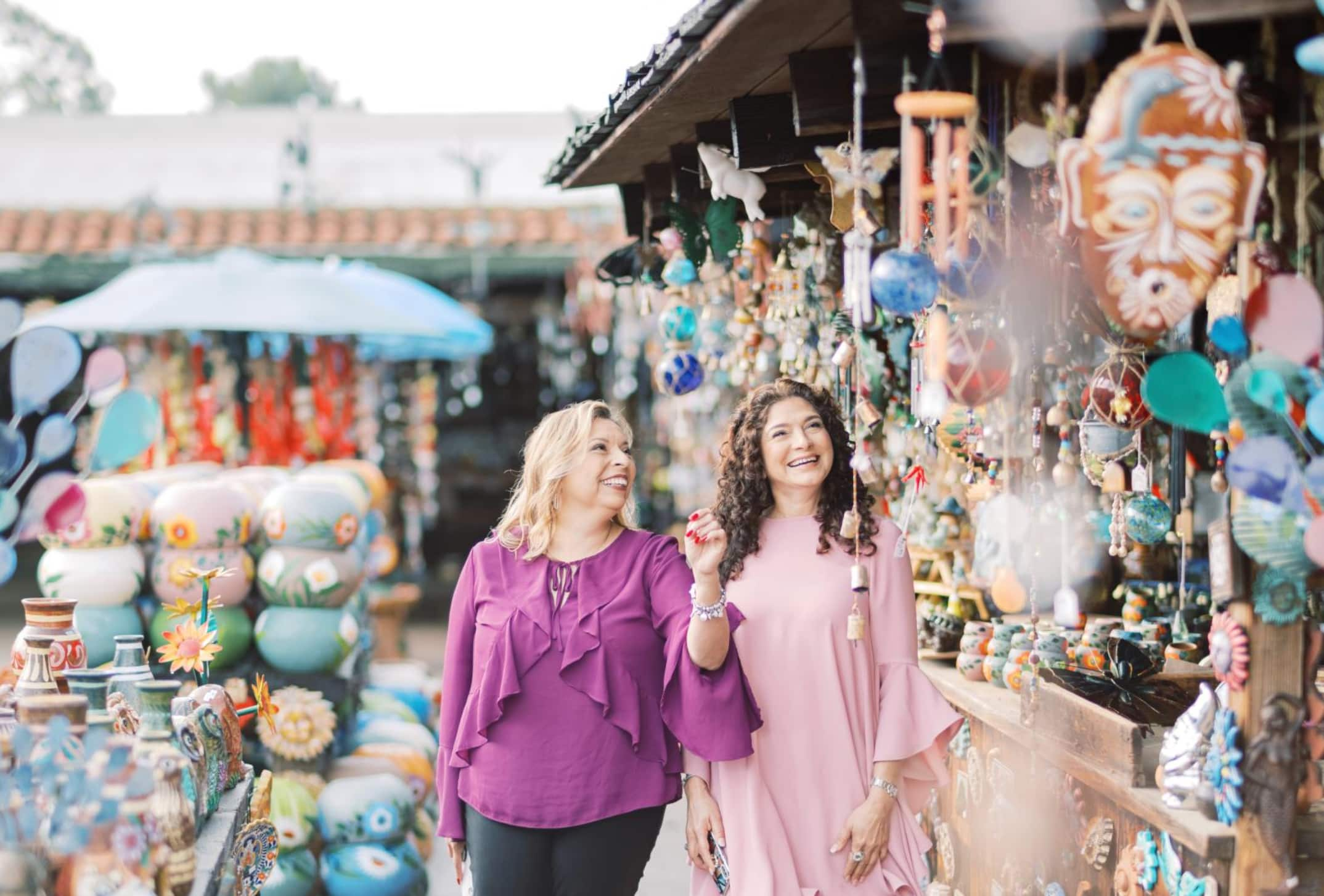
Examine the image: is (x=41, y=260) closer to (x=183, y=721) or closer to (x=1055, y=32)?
(x=183, y=721)

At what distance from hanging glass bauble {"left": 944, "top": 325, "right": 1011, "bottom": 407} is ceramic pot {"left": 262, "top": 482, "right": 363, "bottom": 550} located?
307 centimetres

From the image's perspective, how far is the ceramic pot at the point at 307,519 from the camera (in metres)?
4.82

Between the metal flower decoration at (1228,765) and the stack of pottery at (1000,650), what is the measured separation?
1546 millimetres

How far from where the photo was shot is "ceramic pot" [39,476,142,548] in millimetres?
4527

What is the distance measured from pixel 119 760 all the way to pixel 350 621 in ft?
9.24

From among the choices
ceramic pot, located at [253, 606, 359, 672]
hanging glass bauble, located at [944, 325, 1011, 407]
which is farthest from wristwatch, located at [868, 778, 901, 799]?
ceramic pot, located at [253, 606, 359, 672]

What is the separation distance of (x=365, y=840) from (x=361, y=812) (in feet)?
0.31

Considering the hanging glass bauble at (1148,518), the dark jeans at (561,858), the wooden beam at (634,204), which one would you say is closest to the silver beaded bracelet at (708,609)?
the dark jeans at (561,858)

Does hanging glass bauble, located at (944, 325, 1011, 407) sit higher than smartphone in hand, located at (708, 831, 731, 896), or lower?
higher

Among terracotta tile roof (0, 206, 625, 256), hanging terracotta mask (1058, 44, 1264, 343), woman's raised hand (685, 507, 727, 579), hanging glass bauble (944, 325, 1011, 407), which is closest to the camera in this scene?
hanging terracotta mask (1058, 44, 1264, 343)

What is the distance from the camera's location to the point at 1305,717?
2.17 meters

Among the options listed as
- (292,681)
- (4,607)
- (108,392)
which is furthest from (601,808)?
(4,607)

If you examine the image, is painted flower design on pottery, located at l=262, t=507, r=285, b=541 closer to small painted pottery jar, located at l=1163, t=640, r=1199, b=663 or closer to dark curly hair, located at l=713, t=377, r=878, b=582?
dark curly hair, located at l=713, t=377, r=878, b=582

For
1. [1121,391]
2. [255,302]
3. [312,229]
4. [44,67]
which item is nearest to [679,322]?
[1121,391]
